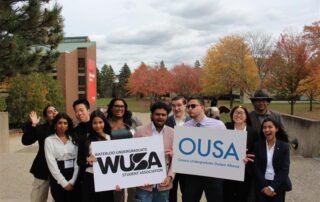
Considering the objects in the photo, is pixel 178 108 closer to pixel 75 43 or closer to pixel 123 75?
pixel 75 43

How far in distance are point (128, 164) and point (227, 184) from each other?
1.37 m

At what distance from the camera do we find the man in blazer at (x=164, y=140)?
14.1 ft

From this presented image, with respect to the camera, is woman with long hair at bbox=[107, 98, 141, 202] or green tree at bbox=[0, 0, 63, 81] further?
green tree at bbox=[0, 0, 63, 81]

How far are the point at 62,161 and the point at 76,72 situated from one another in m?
33.9

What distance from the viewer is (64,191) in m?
4.55

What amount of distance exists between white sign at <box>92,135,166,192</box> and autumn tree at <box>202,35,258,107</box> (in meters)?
39.1

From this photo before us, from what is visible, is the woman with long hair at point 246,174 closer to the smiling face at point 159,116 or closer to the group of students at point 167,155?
the group of students at point 167,155

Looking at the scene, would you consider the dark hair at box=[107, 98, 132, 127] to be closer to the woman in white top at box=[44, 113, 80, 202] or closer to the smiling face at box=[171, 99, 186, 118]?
the woman in white top at box=[44, 113, 80, 202]

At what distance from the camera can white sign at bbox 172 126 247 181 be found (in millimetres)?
4328

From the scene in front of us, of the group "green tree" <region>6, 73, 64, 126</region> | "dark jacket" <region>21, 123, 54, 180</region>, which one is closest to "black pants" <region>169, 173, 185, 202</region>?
"dark jacket" <region>21, 123, 54, 180</region>

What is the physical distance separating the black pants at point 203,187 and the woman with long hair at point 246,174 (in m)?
0.26

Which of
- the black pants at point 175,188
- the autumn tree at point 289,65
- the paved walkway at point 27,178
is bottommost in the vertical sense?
the paved walkway at point 27,178

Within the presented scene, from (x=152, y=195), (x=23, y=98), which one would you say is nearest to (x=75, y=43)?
(x=23, y=98)

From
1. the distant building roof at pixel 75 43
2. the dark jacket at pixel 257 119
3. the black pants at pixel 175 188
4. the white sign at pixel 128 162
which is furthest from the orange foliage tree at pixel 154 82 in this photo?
the white sign at pixel 128 162
